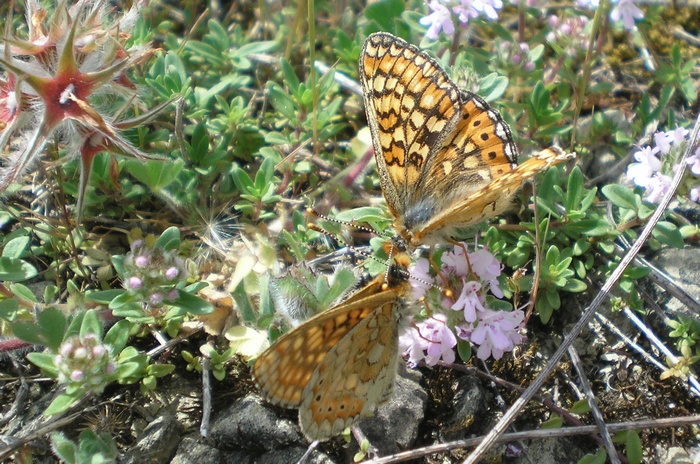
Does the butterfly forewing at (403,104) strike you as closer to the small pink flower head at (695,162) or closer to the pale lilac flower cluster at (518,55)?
the small pink flower head at (695,162)

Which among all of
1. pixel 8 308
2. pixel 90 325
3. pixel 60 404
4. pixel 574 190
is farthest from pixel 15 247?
pixel 574 190

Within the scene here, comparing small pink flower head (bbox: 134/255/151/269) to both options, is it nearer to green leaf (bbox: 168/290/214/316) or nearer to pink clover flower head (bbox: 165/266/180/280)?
pink clover flower head (bbox: 165/266/180/280)

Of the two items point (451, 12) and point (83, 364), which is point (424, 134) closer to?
point (451, 12)

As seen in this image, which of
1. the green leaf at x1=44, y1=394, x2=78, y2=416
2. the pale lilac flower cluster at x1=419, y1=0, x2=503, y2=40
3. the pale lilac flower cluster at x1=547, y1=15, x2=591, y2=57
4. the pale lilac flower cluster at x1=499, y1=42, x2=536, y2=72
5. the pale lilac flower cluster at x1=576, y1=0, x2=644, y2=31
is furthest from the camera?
the pale lilac flower cluster at x1=547, y1=15, x2=591, y2=57

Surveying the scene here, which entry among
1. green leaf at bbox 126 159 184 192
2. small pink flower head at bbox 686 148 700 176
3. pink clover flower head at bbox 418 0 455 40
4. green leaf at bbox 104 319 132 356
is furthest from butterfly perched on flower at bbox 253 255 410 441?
pink clover flower head at bbox 418 0 455 40

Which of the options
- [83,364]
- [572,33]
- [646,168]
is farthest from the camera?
[572,33]

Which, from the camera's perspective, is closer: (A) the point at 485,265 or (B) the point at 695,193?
(A) the point at 485,265

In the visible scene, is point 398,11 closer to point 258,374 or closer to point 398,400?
point 398,400
